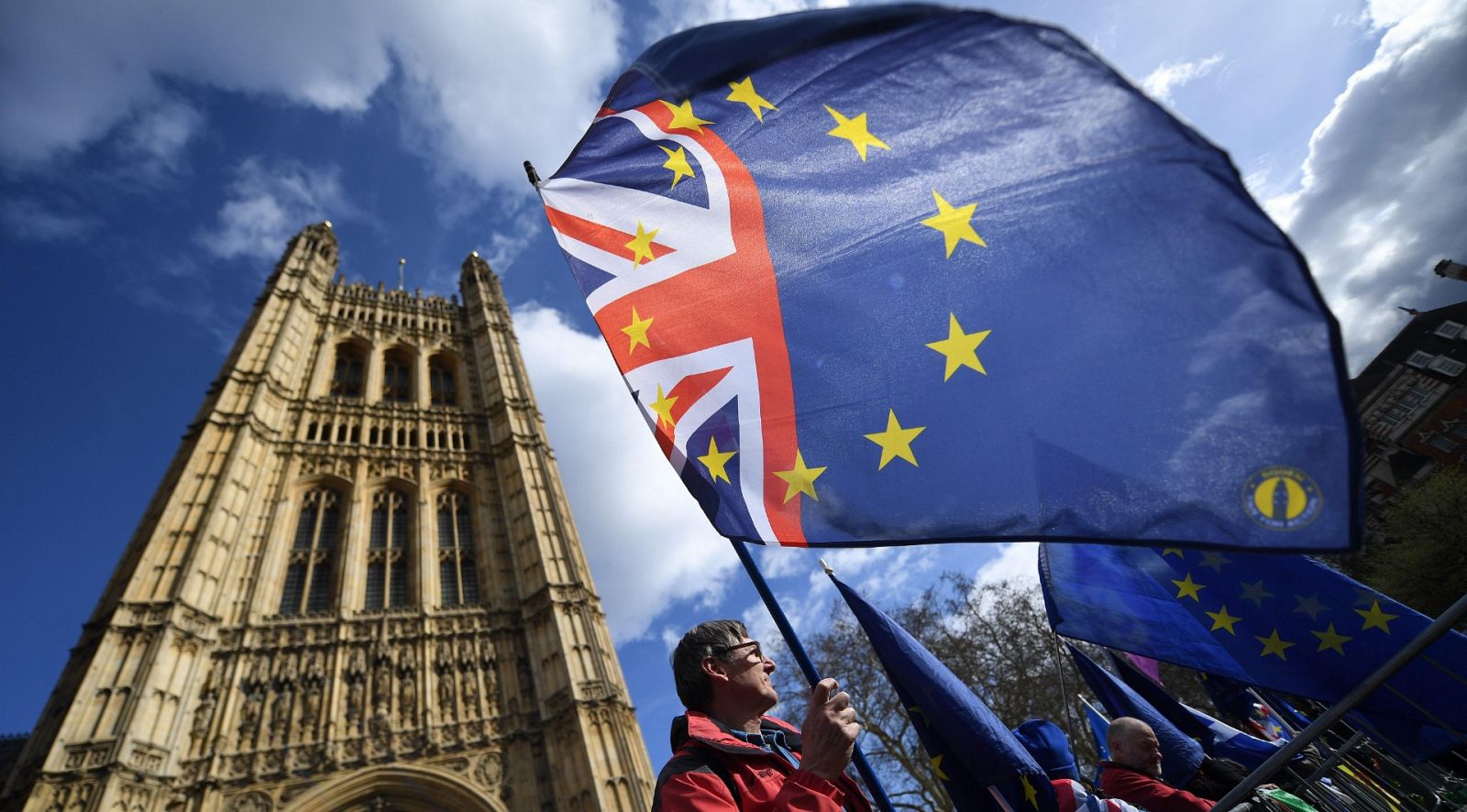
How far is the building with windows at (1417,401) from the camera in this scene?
81.3 ft

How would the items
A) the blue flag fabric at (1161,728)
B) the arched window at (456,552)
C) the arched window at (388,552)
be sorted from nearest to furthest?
1. the blue flag fabric at (1161,728)
2. the arched window at (388,552)
3. the arched window at (456,552)

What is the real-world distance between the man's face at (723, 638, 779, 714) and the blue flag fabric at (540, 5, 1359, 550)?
2.13 feet

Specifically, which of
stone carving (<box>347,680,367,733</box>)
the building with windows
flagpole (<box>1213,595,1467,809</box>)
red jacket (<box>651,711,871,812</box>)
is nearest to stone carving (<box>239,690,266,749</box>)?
stone carving (<box>347,680,367,733</box>)

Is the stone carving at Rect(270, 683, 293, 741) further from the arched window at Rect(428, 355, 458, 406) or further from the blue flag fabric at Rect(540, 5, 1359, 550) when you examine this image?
the blue flag fabric at Rect(540, 5, 1359, 550)

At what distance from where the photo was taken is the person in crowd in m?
1.72

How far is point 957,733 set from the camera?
345 centimetres

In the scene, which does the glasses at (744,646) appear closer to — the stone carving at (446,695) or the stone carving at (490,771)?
the stone carving at (490,771)

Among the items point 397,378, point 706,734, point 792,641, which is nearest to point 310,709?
point 397,378

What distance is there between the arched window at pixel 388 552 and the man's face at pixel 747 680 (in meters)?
20.2

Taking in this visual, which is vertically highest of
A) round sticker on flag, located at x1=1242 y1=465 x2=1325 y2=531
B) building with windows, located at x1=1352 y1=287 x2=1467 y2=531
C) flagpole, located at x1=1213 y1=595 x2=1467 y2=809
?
building with windows, located at x1=1352 y1=287 x2=1467 y2=531

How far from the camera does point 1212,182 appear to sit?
2137 mm

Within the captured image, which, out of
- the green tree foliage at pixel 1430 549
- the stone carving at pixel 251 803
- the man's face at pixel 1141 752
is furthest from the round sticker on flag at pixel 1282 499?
the green tree foliage at pixel 1430 549

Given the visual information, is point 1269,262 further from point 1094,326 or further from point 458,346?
point 458,346

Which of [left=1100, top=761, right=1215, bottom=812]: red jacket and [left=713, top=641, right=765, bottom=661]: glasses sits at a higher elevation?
[left=713, top=641, right=765, bottom=661]: glasses
